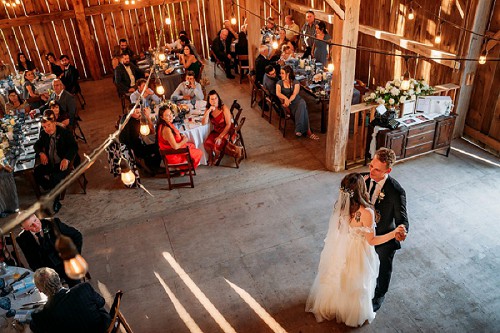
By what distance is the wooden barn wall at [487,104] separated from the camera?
6.47 metres

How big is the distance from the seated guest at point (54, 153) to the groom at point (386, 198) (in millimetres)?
4584

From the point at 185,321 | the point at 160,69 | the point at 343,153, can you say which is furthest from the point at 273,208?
the point at 160,69

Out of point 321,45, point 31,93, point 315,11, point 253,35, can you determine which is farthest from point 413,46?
point 31,93

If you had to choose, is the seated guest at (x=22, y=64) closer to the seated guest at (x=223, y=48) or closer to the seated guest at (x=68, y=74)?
the seated guest at (x=68, y=74)

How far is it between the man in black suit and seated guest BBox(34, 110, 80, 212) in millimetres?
1950

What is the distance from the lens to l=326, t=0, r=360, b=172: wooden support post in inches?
223

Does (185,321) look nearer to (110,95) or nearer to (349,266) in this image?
(349,266)

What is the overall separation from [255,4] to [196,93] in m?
2.83

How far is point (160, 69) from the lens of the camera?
9.34m

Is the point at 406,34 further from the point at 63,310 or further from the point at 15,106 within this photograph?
the point at 15,106

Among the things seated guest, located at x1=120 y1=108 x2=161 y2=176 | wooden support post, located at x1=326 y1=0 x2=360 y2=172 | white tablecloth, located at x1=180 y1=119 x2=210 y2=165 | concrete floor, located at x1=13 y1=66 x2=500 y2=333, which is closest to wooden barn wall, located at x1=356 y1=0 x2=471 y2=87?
wooden support post, located at x1=326 y1=0 x2=360 y2=172

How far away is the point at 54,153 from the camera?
635 cm

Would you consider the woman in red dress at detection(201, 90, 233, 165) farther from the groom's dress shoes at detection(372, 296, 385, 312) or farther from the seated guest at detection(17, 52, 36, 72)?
the seated guest at detection(17, 52, 36, 72)

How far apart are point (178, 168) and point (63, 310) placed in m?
3.40
